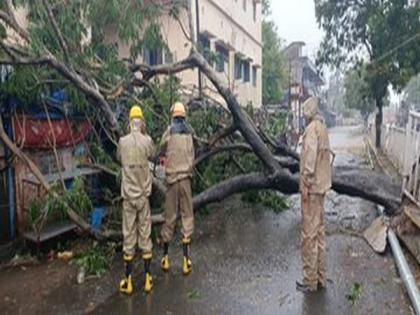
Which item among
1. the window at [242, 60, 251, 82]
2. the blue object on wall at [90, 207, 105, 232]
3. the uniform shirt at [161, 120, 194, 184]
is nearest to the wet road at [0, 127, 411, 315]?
the blue object on wall at [90, 207, 105, 232]

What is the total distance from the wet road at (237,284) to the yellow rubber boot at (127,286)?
3.8 inches

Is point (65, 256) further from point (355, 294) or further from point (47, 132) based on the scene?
point (355, 294)

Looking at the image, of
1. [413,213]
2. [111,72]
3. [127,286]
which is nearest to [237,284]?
[127,286]

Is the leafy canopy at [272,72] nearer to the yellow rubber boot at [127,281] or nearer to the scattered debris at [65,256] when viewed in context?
the scattered debris at [65,256]

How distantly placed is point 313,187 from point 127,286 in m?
2.44

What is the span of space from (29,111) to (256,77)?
2032 cm

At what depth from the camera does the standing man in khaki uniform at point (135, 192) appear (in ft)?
18.3

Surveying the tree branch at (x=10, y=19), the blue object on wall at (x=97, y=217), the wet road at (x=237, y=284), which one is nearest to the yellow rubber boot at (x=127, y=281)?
the wet road at (x=237, y=284)

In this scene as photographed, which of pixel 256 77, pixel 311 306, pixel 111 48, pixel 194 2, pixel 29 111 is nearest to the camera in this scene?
pixel 311 306

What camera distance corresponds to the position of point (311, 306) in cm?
513

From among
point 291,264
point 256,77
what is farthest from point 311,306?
point 256,77

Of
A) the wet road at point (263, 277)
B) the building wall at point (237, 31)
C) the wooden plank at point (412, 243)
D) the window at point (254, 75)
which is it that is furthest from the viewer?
the window at point (254, 75)

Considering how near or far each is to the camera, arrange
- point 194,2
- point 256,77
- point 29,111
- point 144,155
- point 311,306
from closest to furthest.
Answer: point 311,306 < point 144,155 < point 29,111 < point 194,2 < point 256,77

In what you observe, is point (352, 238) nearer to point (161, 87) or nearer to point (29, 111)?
point (161, 87)
